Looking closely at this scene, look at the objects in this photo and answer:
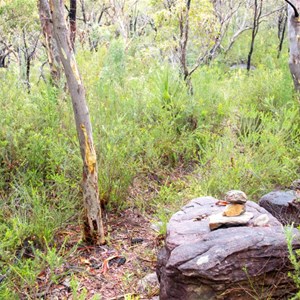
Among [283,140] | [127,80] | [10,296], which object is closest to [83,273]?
[10,296]

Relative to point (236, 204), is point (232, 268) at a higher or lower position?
lower

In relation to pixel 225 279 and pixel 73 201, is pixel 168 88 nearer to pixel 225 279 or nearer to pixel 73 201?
pixel 73 201

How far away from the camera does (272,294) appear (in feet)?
7.80

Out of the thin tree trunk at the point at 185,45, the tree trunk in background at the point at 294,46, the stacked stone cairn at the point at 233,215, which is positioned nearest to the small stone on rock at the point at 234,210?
the stacked stone cairn at the point at 233,215

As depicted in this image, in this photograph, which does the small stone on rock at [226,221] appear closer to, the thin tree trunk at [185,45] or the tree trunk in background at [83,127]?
the tree trunk in background at [83,127]

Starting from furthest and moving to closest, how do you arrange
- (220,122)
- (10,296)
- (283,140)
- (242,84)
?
(242,84) < (220,122) < (283,140) < (10,296)

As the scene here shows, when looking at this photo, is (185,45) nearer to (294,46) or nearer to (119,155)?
(294,46)

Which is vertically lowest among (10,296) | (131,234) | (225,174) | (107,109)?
(131,234)

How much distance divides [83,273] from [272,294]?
5.11 ft

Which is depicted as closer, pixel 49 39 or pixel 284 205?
pixel 284 205

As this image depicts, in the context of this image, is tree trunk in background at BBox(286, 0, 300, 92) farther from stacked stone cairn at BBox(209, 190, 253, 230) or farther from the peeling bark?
stacked stone cairn at BBox(209, 190, 253, 230)

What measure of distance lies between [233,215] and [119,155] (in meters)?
1.54

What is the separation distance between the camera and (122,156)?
3.98 meters

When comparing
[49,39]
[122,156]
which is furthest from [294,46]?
[49,39]
